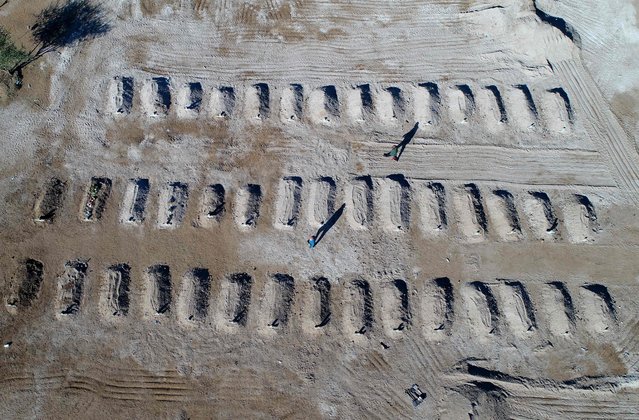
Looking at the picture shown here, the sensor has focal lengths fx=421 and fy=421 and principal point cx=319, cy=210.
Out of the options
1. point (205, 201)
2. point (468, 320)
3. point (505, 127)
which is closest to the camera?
point (468, 320)

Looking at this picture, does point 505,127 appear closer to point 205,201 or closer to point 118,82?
point 205,201

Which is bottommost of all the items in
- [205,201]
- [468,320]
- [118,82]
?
[468,320]

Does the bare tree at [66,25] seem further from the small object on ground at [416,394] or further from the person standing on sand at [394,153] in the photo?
the small object on ground at [416,394]

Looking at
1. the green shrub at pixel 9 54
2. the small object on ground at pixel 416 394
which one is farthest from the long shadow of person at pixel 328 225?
the green shrub at pixel 9 54

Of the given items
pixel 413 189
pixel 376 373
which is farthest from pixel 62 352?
pixel 413 189

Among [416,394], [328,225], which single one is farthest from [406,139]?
[416,394]

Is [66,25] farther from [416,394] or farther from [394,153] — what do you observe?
[416,394]

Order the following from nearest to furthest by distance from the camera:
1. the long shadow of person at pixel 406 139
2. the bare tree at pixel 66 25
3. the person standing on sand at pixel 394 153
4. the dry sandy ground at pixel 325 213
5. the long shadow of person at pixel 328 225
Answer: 1. the dry sandy ground at pixel 325 213
2. the long shadow of person at pixel 328 225
3. the person standing on sand at pixel 394 153
4. the long shadow of person at pixel 406 139
5. the bare tree at pixel 66 25
